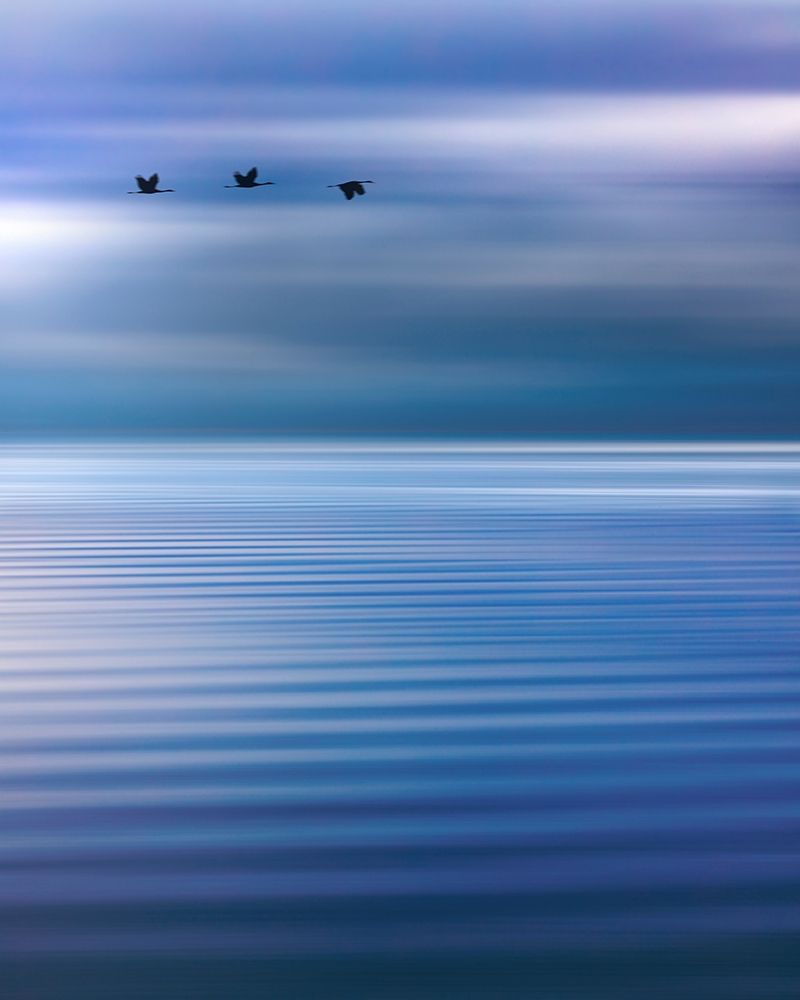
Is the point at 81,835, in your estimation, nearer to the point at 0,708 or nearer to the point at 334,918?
the point at 334,918

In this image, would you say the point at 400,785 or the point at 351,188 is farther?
the point at 351,188

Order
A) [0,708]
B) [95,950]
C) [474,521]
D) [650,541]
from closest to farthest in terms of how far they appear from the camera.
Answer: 1. [95,950]
2. [0,708]
3. [650,541]
4. [474,521]

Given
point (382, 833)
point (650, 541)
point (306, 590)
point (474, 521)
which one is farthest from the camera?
point (474, 521)

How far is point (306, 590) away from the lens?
56.1ft

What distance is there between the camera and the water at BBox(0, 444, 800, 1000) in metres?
5.37

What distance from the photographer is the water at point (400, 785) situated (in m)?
5.37

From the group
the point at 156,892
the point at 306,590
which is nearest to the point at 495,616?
the point at 306,590

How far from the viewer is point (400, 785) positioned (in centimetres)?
783

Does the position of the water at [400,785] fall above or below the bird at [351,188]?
below

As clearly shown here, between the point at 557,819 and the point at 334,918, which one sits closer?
Answer: the point at 334,918

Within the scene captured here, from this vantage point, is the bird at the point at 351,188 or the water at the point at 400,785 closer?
the water at the point at 400,785

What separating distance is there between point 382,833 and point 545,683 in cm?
398

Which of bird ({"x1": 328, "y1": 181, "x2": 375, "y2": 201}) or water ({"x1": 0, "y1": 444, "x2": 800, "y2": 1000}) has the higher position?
bird ({"x1": 328, "y1": 181, "x2": 375, "y2": 201})

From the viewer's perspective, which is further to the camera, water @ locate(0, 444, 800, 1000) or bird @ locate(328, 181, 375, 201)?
bird @ locate(328, 181, 375, 201)
